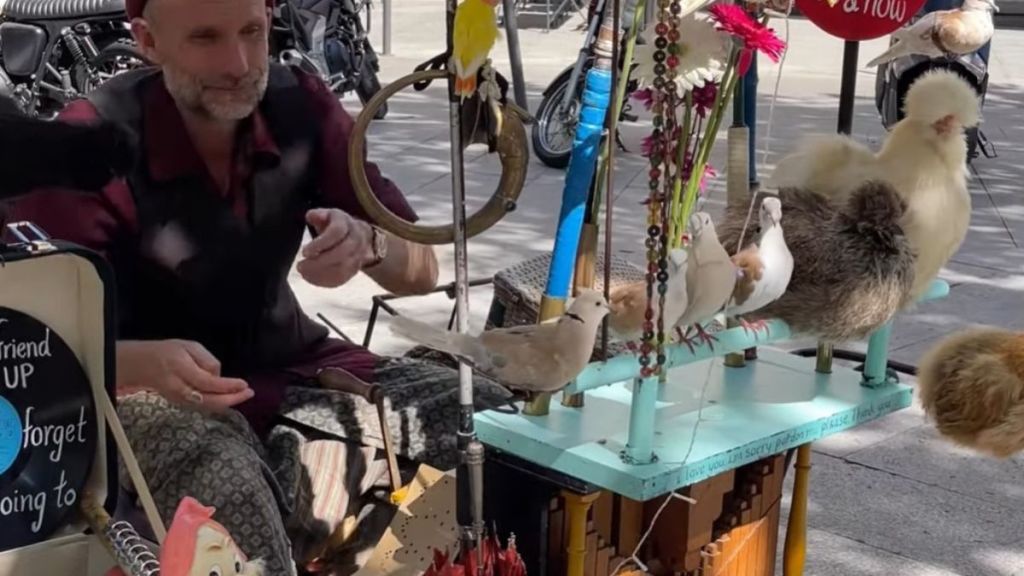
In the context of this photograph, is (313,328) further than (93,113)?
Yes

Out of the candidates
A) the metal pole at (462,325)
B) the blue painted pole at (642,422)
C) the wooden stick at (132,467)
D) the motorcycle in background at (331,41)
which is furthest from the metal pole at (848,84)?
the motorcycle in background at (331,41)

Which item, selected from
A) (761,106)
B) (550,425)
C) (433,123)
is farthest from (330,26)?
(550,425)

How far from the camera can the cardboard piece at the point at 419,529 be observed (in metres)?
1.85

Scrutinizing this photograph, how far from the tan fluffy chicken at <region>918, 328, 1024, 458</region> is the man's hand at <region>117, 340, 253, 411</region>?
94 cm

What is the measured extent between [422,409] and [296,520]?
0.89 ft

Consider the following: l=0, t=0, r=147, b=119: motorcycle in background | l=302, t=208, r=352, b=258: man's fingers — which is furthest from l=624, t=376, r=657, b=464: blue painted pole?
l=0, t=0, r=147, b=119: motorcycle in background

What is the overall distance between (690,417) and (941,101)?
0.56 metres

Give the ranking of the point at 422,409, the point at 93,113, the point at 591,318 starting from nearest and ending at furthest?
the point at 591,318 < the point at 93,113 < the point at 422,409

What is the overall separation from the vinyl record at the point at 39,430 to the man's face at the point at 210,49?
1.71 ft

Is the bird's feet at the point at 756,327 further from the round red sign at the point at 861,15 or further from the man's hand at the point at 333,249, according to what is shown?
the man's hand at the point at 333,249

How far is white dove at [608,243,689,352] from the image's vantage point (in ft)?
5.20

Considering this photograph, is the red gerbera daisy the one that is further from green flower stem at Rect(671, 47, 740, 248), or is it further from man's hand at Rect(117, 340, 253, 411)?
man's hand at Rect(117, 340, 253, 411)

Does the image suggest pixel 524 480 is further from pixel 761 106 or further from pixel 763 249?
pixel 761 106

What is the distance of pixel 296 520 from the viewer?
6.53ft
